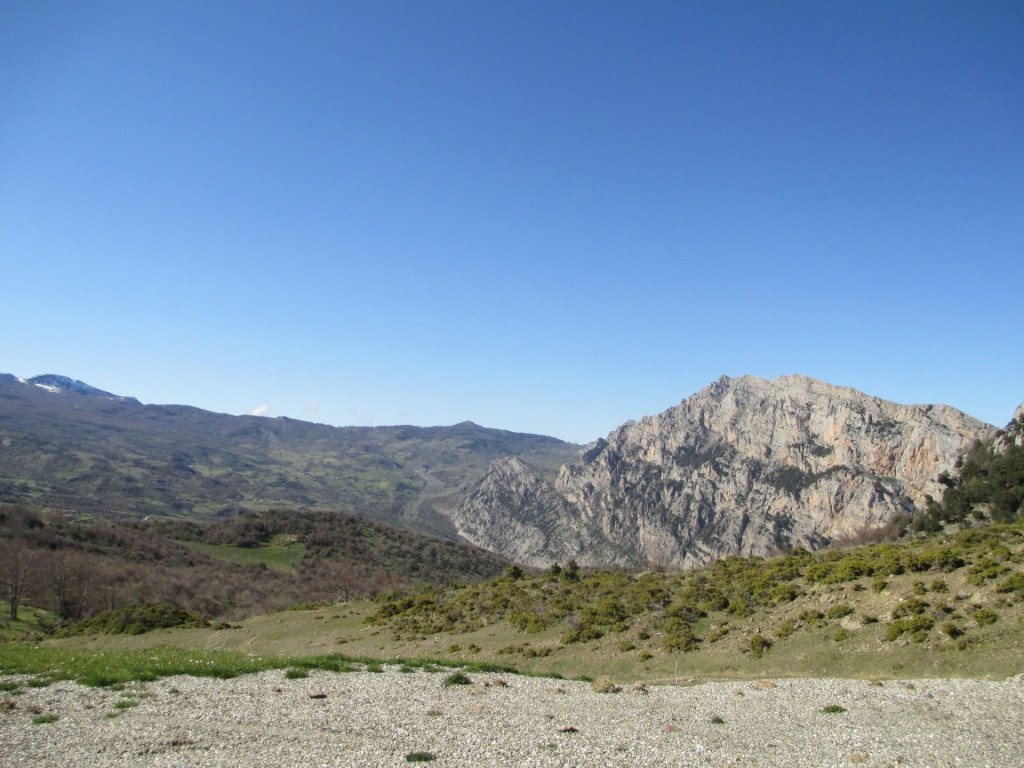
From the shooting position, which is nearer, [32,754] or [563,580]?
[32,754]

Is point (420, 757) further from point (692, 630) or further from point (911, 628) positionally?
point (911, 628)

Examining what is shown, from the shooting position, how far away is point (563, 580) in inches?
1880

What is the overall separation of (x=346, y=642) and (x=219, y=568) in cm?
8874

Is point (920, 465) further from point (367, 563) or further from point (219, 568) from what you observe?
point (219, 568)

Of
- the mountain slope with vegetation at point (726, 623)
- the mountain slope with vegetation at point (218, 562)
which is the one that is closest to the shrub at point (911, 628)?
the mountain slope with vegetation at point (726, 623)

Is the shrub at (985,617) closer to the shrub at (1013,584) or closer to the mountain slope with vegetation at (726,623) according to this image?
the mountain slope with vegetation at (726,623)

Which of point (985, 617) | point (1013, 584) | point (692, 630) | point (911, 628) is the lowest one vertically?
point (692, 630)

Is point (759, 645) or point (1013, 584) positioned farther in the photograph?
point (759, 645)

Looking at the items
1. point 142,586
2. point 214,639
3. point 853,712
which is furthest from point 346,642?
point 142,586

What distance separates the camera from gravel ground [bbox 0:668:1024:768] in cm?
1295

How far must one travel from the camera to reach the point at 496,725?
15.7 m

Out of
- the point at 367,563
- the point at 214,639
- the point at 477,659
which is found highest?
the point at 477,659

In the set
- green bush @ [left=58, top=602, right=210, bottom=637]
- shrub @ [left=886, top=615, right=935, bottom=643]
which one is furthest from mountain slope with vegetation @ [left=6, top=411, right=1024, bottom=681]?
green bush @ [left=58, top=602, right=210, bottom=637]

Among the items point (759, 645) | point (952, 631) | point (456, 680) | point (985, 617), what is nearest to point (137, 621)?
point (456, 680)
